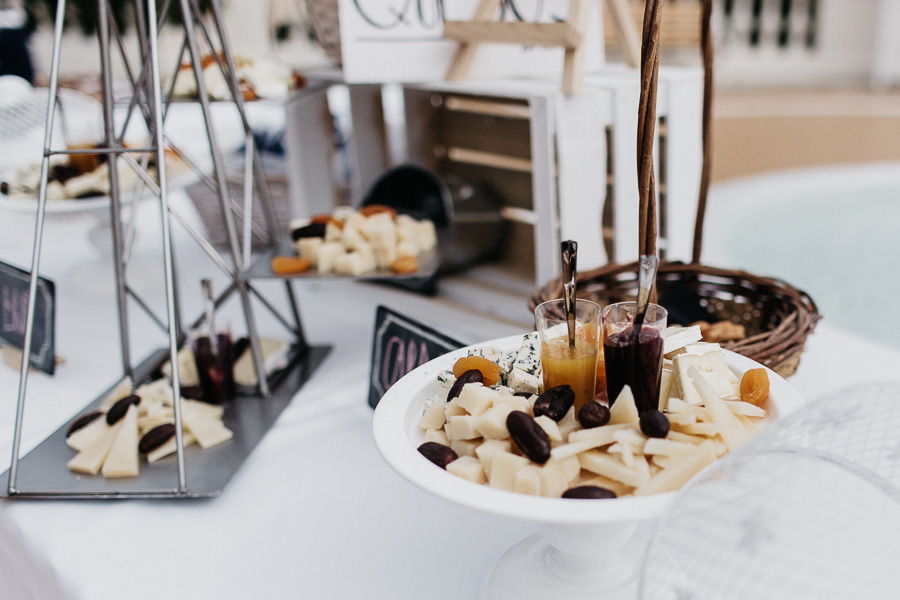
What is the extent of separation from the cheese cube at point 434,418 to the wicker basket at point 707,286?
0.26 metres

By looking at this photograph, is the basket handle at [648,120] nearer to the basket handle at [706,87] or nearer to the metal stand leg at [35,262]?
the basket handle at [706,87]

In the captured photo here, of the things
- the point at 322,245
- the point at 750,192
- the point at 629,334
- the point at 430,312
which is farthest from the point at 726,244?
the point at 629,334

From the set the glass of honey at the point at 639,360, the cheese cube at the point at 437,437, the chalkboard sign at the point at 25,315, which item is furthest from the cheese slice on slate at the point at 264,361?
the glass of honey at the point at 639,360

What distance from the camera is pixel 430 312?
145 cm

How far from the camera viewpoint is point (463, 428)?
0.67m

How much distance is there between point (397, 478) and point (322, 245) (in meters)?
0.35

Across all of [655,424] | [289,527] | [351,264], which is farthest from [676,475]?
[351,264]

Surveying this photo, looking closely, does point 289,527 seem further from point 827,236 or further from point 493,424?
point 827,236

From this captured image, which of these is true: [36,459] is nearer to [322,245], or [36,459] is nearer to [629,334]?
[322,245]

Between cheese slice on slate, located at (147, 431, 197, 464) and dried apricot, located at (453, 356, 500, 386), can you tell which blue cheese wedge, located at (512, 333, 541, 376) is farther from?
cheese slice on slate, located at (147, 431, 197, 464)

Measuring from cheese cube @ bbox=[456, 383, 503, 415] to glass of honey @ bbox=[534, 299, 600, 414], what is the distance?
0.07m

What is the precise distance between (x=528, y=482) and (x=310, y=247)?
630 millimetres

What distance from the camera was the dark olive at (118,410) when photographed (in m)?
1.00

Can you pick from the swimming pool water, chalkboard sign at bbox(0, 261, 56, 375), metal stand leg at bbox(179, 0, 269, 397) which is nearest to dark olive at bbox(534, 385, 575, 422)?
metal stand leg at bbox(179, 0, 269, 397)
